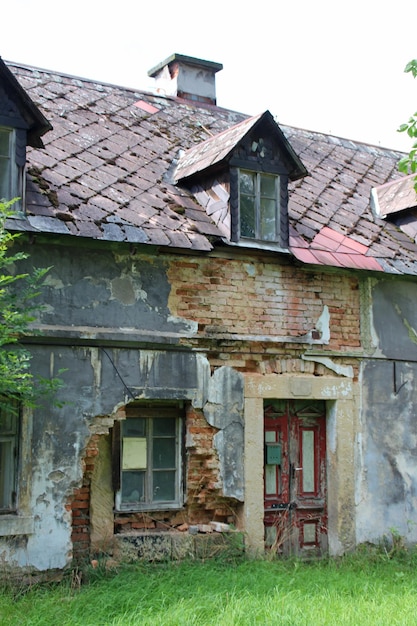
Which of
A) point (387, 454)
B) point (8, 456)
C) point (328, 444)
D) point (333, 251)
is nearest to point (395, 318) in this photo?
point (333, 251)

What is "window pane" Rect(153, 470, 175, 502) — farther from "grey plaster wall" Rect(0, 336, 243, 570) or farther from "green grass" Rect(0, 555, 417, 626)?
"green grass" Rect(0, 555, 417, 626)

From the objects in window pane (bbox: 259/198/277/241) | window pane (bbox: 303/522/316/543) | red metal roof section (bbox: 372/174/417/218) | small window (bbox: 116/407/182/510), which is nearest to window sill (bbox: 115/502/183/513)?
small window (bbox: 116/407/182/510)

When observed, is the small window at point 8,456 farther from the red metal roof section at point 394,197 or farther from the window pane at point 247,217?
the red metal roof section at point 394,197

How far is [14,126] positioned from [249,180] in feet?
9.92

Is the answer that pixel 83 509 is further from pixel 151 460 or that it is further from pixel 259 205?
pixel 259 205

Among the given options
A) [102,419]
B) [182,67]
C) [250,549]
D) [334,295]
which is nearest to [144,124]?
[182,67]

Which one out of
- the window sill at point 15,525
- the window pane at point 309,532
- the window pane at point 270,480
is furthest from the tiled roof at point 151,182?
the window pane at point 309,532

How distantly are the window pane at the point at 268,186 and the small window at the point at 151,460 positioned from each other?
2.97 metres

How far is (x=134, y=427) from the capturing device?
9523 mm

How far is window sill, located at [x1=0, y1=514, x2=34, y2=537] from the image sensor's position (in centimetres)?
820

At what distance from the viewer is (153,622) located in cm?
685

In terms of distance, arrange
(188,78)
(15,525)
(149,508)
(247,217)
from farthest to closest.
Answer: (188,78), (247,217), (149,508), (15,525)

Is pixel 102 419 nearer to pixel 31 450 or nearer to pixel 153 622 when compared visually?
pixel 31 450

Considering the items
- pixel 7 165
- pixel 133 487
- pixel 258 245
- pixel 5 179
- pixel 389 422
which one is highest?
pixel 7 165
